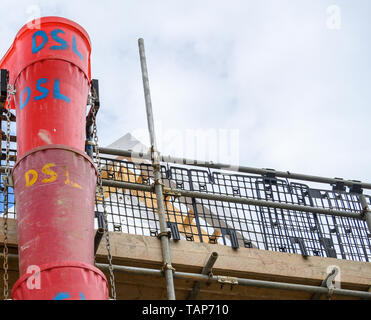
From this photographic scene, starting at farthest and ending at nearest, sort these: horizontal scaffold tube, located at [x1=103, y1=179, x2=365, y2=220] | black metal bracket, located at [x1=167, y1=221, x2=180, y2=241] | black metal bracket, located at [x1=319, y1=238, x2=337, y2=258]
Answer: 1. black metal bracket, located at [x1=319, y1=238, x2=337, y2=258]
2. horizontal scaffold tube, located at [x1=103, y1=179, x2=365, y2=220]
3. black metal bracket, located at [x1=167, y1=221, x2=180, y2=241]

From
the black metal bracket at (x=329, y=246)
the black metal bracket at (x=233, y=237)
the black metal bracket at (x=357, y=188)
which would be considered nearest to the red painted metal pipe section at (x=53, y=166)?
the black metal bracket at (x=233, y=237)

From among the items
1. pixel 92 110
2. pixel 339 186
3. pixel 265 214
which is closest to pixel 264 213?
pixel 265 214

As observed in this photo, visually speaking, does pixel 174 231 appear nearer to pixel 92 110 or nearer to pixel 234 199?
pixel 234 199

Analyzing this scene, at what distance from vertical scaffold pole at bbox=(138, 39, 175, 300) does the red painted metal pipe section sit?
1462mm

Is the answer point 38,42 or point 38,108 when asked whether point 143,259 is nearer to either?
point 38,108

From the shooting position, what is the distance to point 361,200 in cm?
1248

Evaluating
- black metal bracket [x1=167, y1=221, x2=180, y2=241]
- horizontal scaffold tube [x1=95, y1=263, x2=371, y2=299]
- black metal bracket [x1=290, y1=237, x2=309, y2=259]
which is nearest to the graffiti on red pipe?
horizontal scaffold tube [x1=95, y1=263, x2=371, y2=299]

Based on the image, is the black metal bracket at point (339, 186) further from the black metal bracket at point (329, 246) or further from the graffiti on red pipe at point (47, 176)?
the graffiti on red pipe at point (47, 176)

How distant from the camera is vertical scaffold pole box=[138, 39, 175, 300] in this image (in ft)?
31.3

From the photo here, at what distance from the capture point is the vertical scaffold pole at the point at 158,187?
9.54 m

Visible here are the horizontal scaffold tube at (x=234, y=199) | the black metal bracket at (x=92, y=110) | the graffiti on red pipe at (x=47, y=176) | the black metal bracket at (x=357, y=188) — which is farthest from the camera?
the black metal bracket at (x=357, y=188)

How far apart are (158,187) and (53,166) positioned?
8.00 feet

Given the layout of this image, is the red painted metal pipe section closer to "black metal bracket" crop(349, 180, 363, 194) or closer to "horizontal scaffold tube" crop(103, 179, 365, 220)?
"horizontal scaffold tube" crop(103, 179, 365, 220)

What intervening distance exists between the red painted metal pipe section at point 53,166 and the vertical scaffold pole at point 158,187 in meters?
1.46
